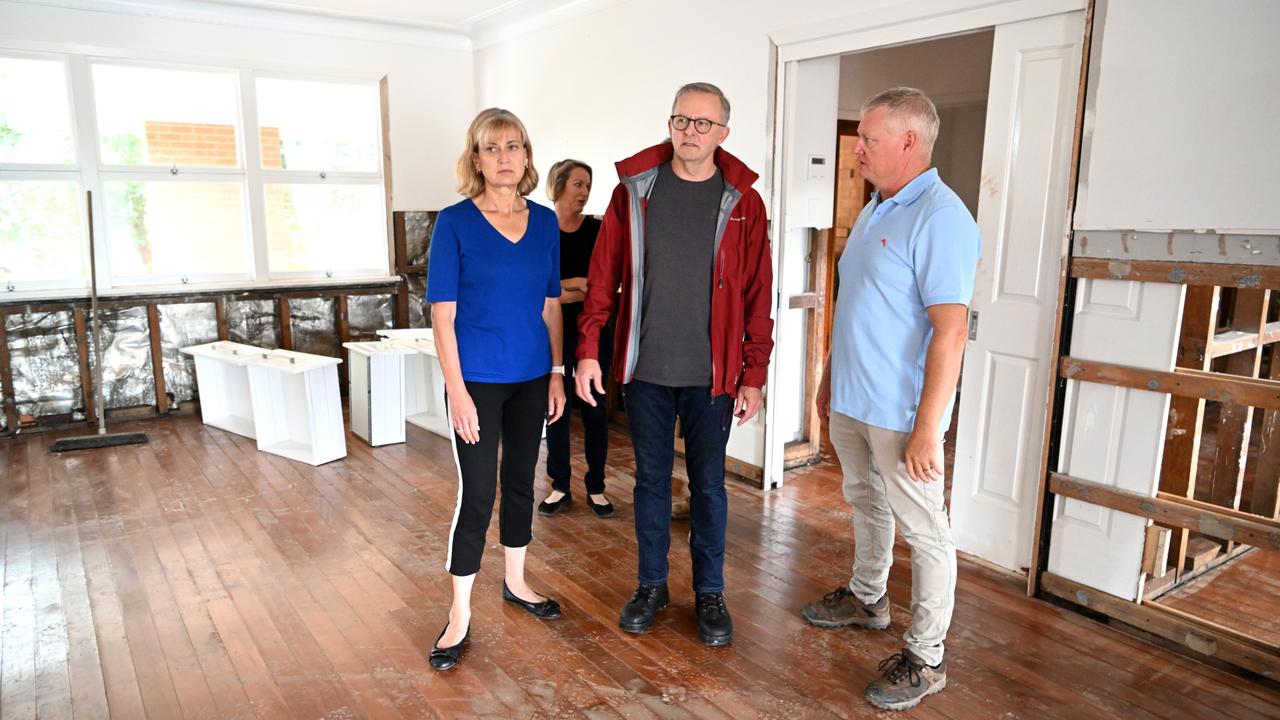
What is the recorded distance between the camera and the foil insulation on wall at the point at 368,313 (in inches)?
255

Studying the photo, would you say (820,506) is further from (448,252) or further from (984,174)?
(448,252)

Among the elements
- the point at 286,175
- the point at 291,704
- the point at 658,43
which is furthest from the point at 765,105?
the point at 286,175

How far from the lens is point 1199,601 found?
309 cm

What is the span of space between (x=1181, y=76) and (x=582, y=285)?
2337 mm

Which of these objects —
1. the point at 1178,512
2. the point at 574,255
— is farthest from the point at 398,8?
the point at 1178,512

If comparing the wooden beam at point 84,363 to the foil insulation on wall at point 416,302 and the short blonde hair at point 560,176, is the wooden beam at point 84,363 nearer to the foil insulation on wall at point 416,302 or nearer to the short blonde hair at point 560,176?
the foil insulation on wall at point 416,302

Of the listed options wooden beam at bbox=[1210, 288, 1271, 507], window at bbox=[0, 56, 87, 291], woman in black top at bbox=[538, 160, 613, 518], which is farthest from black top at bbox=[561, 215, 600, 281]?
window at bbox=[0, 56, 87, 291]

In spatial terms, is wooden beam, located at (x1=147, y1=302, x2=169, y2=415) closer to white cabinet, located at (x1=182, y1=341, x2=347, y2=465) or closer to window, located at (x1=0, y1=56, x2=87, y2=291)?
white cabinet, located at (x1=182, y1=341, x2=347, y2=465)

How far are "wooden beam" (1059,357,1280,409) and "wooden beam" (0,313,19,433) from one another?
6095mm

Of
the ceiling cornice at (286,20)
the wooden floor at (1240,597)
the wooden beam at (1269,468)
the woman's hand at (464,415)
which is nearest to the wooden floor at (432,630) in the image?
the wooden floor at (1240,597)

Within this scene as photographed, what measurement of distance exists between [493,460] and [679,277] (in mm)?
820

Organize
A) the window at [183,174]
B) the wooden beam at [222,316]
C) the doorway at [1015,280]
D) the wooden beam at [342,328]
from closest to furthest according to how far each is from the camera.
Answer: the doorway at [1015,280] → the window at [183,174] → the wooden beam at [222,316] → the wooden beam at [342,328]

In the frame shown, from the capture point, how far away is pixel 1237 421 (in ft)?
10.7

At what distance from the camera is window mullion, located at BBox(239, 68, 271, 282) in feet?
19.6
